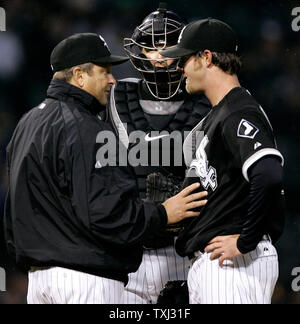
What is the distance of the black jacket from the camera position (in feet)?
8.50

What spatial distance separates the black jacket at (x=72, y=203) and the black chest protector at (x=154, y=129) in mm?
625

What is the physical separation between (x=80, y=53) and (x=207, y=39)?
53 centimetres

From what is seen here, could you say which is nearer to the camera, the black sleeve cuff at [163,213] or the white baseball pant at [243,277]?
the white baseball pant at [243,277]

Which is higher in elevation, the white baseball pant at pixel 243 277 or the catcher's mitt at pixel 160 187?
the catcher's mitt at pixel 160 187

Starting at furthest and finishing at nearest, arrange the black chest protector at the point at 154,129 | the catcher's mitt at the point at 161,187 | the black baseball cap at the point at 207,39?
the black chest protector at the point at 154,129, the catcher's mitt at the point at 161,187, the black baseball cap at the point at 207,39

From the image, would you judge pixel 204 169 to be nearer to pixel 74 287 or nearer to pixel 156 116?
pixel 74 287

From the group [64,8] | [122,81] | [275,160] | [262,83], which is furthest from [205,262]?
[64,8]

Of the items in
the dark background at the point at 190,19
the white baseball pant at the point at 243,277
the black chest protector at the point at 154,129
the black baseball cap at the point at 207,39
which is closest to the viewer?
the white baseball pant at the point at 243,277

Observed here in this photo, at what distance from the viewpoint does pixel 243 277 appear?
8.64 feet

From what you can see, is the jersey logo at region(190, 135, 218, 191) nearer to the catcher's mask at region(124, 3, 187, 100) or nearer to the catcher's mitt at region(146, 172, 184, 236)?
the catcher's mitt at region(146, 172, 184, 236)

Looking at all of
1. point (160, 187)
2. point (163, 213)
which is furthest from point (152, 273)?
point (163, 213)

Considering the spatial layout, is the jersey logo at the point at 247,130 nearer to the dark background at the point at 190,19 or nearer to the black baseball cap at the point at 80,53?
the black baseball cap at the point at 80,53

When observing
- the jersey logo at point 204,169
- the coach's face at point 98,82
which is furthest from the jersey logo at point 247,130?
the coach's face at point 98,82

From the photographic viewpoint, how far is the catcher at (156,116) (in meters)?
3.36
